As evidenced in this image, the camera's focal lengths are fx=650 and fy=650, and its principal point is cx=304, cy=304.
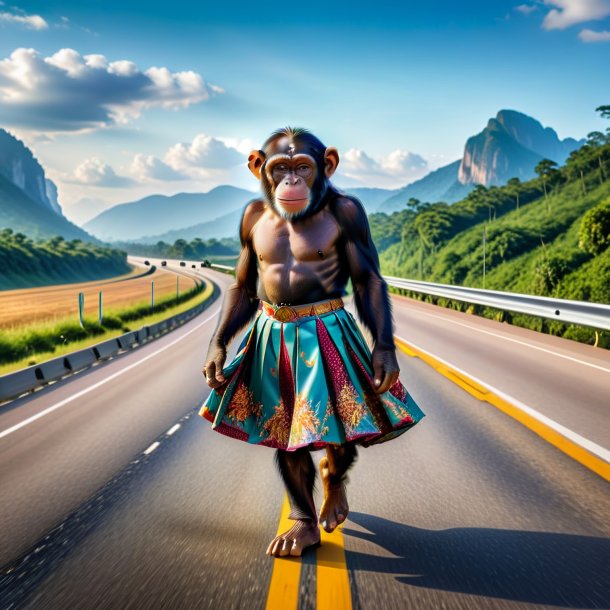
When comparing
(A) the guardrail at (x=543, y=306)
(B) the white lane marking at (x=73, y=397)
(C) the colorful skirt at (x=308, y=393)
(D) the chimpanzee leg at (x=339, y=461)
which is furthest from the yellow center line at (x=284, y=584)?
(A) the guardrail at (x=543, y=306)

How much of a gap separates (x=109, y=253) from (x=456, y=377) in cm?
11819

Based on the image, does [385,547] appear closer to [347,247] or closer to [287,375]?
[287,375]

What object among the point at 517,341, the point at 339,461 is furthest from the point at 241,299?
the point at 517,341

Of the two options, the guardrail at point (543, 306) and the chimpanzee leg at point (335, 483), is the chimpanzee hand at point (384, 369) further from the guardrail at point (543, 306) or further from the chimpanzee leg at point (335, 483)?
the guardrail at point (543, 306)

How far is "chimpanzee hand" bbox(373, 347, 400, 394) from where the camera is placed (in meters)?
3.16

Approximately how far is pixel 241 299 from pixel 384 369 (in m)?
0.95

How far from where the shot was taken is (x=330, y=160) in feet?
10.7

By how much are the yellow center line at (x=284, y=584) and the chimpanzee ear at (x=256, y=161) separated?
76.4 inches

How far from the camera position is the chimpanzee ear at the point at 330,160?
3240 millimetres

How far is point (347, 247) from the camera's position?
3.29 m

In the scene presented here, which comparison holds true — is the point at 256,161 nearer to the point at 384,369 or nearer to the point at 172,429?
the point at 384,369

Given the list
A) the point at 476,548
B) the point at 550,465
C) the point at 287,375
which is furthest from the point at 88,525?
the point at 550,465

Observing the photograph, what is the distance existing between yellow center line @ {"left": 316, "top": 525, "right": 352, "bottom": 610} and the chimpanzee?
0.11 m

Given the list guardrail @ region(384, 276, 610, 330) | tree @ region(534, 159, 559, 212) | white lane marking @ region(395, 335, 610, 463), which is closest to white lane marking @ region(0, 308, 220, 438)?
white lane marking @ region(395, 335, 610, 463)
